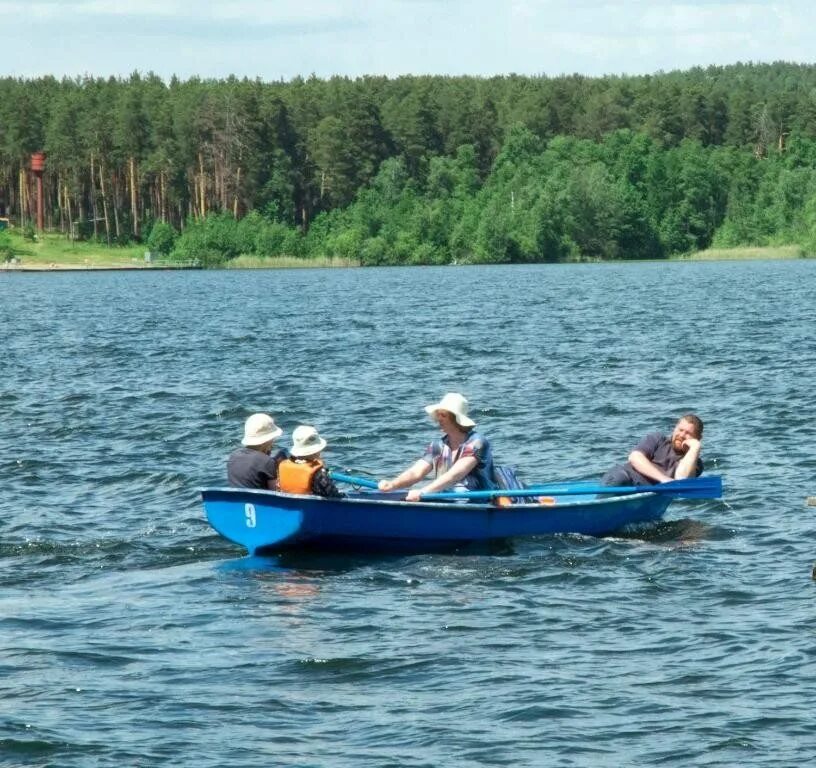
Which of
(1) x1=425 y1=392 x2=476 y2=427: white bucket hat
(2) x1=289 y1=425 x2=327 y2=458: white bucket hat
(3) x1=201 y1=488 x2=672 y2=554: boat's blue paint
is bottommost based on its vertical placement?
(3) x1=201 y1=488 x2=672 y2=554: boat's blue paint

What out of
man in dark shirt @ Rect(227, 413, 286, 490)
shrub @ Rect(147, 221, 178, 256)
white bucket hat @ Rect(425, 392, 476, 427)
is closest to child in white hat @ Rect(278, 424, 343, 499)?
man in dark shirt @ Rect(227, 413, 286, 490)

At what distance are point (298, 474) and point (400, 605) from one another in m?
2.08

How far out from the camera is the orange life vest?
1588cm

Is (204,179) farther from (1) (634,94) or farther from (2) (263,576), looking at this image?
(2) (263,576)

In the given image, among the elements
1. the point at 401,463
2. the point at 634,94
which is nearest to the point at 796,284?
the point at 401,463

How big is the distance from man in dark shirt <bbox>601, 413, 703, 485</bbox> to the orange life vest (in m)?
3.86

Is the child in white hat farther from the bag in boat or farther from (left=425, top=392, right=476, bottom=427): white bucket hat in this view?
the bag in boat

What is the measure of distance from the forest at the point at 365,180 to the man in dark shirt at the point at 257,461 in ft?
378

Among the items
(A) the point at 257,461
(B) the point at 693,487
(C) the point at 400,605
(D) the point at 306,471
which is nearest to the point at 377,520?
(D) the point at 306,471

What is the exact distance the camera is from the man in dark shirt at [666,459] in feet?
58.4

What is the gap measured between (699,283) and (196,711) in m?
78.5

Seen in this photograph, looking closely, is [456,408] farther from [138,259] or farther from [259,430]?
[138,259]

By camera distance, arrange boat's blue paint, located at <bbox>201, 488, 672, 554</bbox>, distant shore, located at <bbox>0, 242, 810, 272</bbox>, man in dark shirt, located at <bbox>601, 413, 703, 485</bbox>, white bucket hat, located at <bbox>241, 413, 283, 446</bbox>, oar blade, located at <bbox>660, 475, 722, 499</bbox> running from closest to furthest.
→ boat's blue paint, located at <bbox>201, 488, 672, 554</bbox>, white bucket hat, located at <bbox>241, 413, 283, 446</bbox>, oar blade, located at <bbox>660, 475, 722, 499</bbox>, man in dark shirt, located at <bbox>601, 413, 703, 485</bbox>, distant shore, located at <bbox>0, 242, 810, 272</bbox>

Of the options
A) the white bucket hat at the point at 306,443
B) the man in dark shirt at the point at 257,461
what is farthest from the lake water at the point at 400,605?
the white bucket hat at the point at 306,443
